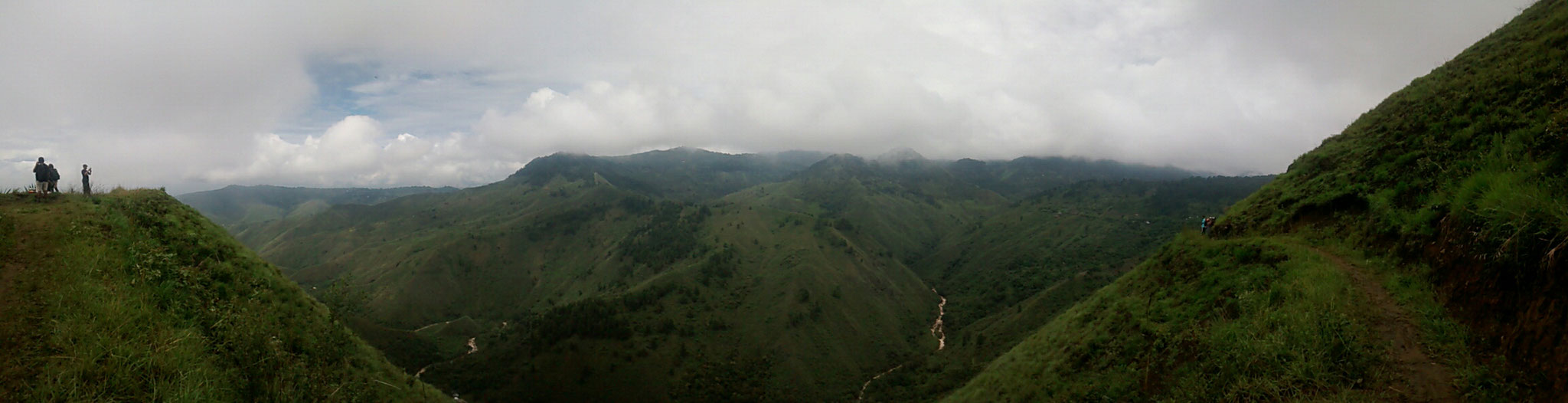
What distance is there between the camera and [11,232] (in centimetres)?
1861

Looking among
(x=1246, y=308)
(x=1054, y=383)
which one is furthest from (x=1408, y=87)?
(x=1054, y=383)

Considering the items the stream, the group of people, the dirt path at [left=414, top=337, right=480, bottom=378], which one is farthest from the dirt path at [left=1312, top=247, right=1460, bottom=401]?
the dirt path at [left=414, top=337, right=480, bottom=378]

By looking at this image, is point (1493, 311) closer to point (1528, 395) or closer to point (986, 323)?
point (1528, 395)

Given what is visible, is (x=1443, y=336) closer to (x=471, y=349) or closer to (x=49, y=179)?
(x=49, y=179)

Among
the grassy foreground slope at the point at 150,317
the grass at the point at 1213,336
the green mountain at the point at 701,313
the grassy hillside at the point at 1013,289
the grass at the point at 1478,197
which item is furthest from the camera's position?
the green mountain at the point at 701,313

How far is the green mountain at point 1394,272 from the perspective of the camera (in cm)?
1109

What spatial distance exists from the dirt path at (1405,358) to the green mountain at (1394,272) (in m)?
0.04

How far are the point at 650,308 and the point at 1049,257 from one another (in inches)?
5371

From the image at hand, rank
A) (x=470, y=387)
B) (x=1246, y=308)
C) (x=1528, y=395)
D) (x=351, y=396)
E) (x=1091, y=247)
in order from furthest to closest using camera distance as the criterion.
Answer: (x=1091, y=247) < (x=470, y=387) < (x=351, y=396) < (x=1246, y=308) < (x=1528, y=395)

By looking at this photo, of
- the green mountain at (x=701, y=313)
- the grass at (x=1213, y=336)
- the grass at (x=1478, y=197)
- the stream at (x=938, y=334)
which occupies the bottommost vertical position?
the stream at (x=938, y=334)

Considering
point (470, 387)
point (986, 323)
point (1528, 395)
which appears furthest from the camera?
point (986, 323)

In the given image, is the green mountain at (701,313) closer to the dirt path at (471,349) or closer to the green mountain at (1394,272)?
the dirt path at (471,349)

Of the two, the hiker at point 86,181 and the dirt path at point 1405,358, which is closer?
the dirt path at point 1405,358

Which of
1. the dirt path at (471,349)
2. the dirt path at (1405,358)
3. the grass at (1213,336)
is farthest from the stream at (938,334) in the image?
the dirt path at (471,349)
